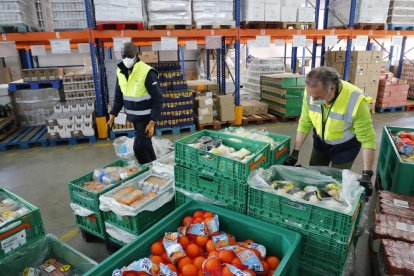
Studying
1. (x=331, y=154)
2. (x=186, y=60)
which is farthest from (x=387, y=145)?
(x=186, y=60)

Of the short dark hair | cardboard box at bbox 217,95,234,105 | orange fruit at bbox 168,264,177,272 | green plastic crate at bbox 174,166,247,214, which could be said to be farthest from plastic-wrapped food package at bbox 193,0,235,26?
orange fruit at bbox 168,264,177,272

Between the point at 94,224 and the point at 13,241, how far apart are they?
0.80m

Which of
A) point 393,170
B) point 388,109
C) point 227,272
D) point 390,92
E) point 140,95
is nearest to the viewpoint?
point 227,272

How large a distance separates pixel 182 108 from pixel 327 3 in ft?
18.7

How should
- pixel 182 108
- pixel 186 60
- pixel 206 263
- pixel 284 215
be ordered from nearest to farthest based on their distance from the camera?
pixel 206 263 < pixel 284 215 < pixel 182 108 < pixel 186 60

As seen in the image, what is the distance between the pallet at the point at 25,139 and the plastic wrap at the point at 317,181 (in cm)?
609

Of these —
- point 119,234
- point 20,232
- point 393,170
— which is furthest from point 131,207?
point 393,170

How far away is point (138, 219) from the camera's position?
9.12 feet

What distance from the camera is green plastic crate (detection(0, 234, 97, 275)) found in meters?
2.52

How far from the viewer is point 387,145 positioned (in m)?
4.17

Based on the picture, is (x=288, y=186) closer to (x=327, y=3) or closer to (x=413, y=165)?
(x=413, y=165)

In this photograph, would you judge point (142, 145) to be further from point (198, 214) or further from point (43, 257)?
point (198, 214)

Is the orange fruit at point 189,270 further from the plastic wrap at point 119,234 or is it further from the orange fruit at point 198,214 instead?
the plastic wrap at point 119,234

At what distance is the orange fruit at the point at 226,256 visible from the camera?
1.82 metres
